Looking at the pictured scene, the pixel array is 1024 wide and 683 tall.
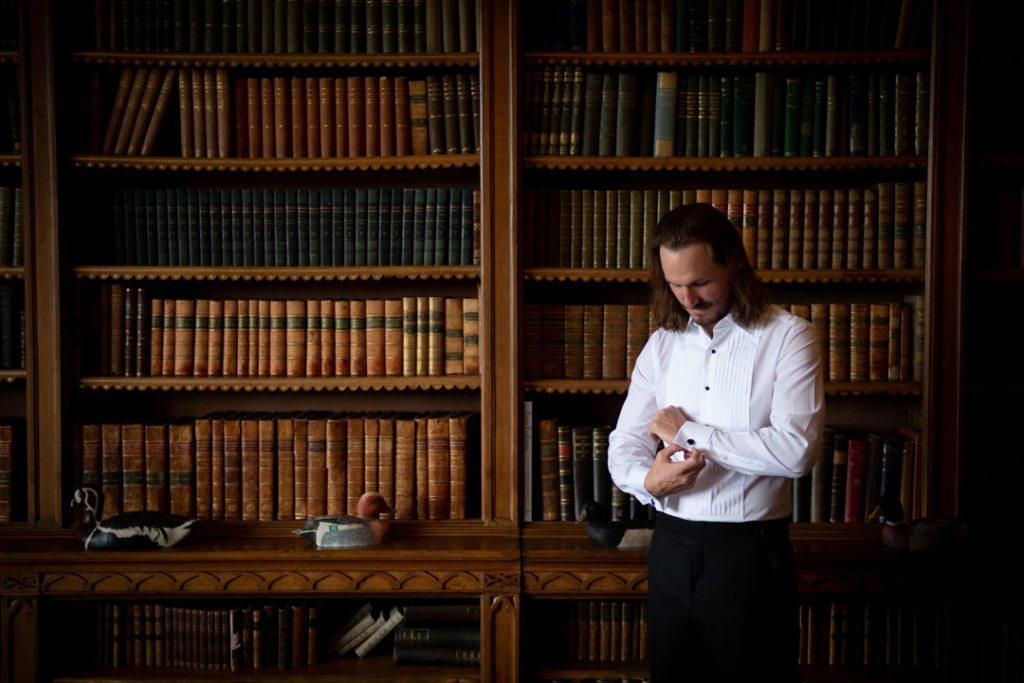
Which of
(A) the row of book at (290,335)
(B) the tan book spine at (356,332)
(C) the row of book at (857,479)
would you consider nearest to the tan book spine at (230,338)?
(A) the row of book at (290,335)

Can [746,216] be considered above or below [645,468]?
above

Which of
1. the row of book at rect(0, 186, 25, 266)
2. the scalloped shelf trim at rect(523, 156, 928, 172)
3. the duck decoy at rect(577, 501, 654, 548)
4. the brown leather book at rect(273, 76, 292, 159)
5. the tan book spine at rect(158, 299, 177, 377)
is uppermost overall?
the brown leather book at rect(273, 76, 292, 159)

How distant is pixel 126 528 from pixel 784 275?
2.08 meters

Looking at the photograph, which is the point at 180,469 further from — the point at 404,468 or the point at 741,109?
the point at 741,109

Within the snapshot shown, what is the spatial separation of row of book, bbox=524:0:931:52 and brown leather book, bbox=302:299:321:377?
1111 mm

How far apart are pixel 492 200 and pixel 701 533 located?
3.92ft

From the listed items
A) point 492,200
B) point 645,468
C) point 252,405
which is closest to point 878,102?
point 492,200

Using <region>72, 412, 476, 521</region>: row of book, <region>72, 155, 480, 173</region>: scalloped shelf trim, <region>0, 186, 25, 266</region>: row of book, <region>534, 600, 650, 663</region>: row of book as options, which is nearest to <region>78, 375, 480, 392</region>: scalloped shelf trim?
<region>72, 412, 476, 521</region>: row of book

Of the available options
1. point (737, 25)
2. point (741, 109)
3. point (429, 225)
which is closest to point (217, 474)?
point (429, 225)

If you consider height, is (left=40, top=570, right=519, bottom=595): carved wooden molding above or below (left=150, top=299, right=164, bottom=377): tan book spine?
below

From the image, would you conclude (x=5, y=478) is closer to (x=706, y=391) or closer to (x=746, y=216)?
(x=706, y=391)

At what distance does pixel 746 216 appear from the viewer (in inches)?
91.3

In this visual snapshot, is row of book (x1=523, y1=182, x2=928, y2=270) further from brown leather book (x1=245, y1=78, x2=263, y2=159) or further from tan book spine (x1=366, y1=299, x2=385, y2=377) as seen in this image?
brown leather book (x1=245, y1=78, x2=263, y2=159)

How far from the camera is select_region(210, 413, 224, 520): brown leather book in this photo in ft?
7.78
